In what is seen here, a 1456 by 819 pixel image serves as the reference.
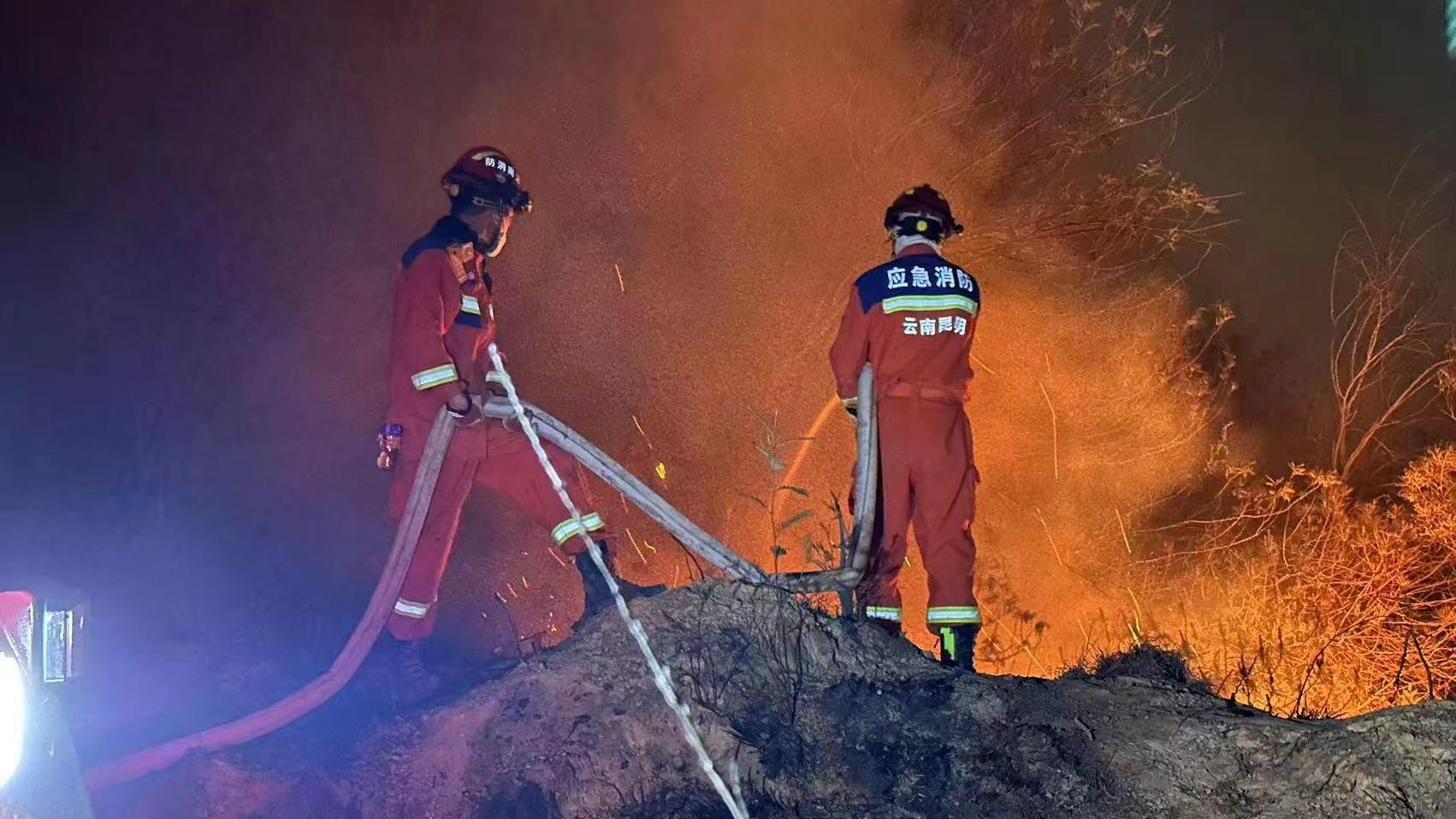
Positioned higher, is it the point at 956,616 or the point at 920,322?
the point at 920,322

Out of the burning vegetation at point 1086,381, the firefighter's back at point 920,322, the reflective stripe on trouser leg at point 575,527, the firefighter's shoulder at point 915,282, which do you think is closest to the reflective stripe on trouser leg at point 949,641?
the firefighter's back at point 920,322

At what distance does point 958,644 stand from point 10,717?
3635mm

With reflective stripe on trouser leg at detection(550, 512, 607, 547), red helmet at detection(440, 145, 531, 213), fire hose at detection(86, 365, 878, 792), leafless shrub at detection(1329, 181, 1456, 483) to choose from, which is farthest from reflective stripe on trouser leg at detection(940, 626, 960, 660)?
leafless shrub at detection(1329, 181, 1456, 483)

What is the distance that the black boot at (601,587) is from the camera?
5.04 metres

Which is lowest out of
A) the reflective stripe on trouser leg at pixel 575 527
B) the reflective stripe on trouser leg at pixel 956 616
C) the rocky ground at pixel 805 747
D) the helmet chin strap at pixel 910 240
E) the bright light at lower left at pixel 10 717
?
the rocky ground at pixel 805 747

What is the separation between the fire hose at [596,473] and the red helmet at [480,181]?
96cm

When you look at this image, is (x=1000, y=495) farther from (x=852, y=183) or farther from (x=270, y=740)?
(x=270, y=740)

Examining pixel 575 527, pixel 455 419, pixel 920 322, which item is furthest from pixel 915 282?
pixel 455 419

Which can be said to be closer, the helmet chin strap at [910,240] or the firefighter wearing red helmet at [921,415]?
the firefighter wearing red helmet at [921,415]

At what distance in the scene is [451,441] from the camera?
511cm

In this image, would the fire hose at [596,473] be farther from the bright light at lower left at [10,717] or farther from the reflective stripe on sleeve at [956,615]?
the bright light at lower left at [10,717]

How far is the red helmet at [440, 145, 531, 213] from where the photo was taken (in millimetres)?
5262

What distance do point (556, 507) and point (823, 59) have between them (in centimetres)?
437

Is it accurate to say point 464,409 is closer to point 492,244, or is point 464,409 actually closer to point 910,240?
point 492,244
